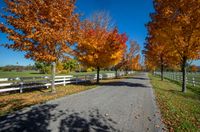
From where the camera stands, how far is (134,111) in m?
7.81

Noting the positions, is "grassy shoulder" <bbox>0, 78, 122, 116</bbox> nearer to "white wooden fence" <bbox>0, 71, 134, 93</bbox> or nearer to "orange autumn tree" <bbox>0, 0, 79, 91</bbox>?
"white wooden fence" <bbox>0, 71, 134, 93</bbox>

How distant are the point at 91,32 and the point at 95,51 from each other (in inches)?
83.0

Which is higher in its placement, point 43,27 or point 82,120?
point 43,27

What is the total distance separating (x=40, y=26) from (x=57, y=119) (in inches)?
279

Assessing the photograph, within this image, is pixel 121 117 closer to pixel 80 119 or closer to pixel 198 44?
pixel 80 119

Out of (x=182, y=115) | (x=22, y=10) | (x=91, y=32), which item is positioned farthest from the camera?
(x=91, y=32)

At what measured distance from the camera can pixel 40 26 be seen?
1141 cm

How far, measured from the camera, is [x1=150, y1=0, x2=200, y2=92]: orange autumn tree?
1351 centimetres

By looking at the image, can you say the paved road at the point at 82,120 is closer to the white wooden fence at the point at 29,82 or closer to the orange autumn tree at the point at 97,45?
the white wooden fence at the point at 29,82

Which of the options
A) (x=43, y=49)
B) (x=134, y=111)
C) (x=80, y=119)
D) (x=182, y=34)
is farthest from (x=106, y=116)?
(x=182, y=34)

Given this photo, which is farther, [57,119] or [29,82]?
[29,82]

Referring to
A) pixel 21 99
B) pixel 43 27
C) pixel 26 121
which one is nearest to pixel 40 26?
pixel 43 27

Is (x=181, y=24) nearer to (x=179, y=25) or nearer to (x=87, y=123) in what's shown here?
(x=179, y=25)

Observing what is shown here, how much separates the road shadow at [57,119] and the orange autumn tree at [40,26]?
5.49m
